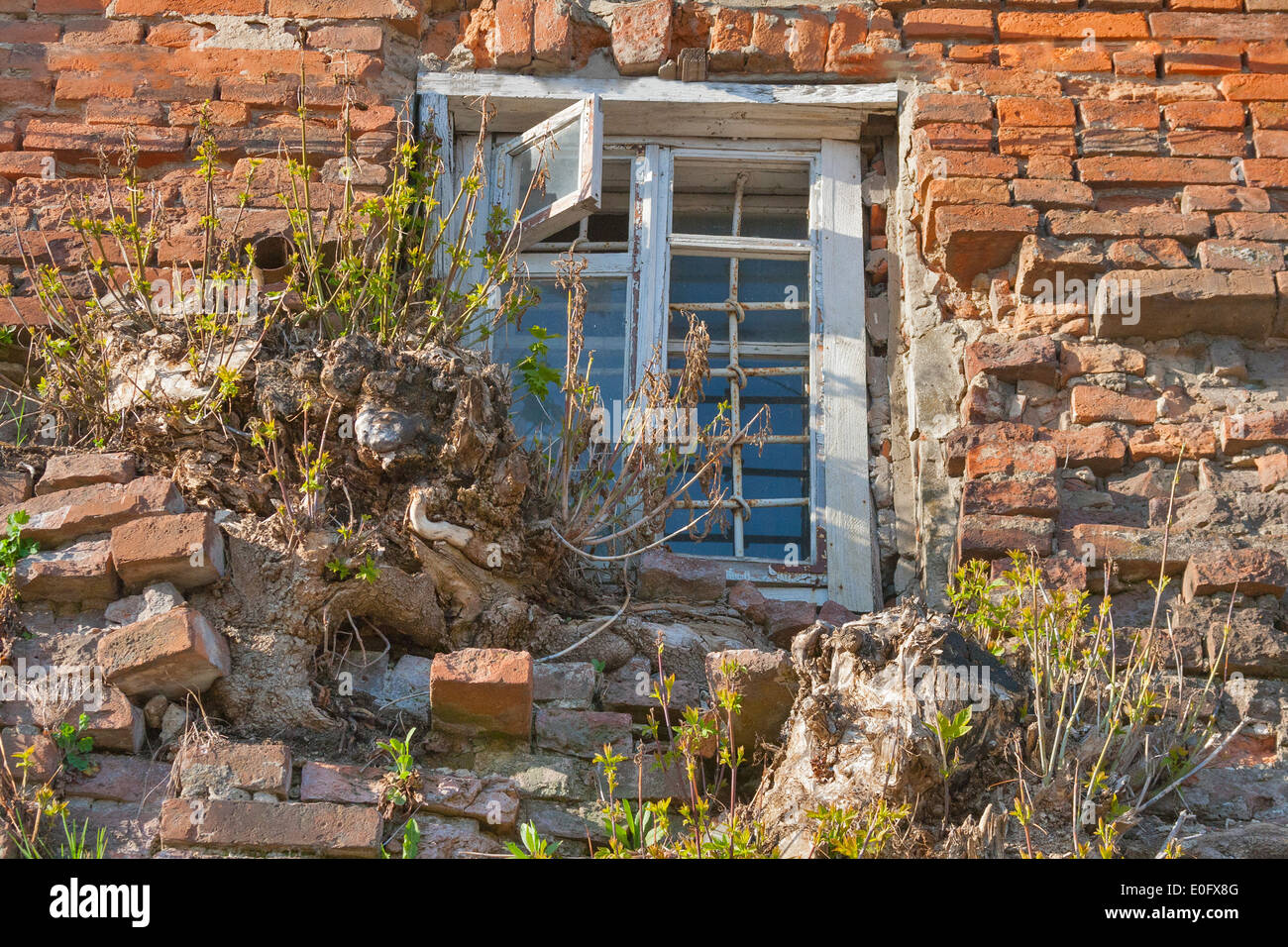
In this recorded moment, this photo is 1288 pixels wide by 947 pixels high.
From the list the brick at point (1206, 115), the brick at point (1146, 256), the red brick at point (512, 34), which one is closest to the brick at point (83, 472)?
the red brick at point (512, 34)

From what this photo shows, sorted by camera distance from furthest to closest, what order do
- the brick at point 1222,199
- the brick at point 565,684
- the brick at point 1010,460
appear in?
the brick at point 1222,199 < the brick at point 1010,460 < the brick at point 565,684

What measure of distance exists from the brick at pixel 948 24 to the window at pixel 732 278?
0.34 m

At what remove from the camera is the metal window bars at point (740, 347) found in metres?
4.23

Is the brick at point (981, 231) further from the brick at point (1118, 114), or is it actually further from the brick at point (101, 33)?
the brick at point (101, 33)

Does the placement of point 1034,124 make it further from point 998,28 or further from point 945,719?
point 945,719

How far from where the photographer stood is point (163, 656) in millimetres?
3078

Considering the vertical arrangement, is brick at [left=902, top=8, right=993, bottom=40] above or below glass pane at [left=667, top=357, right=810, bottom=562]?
above

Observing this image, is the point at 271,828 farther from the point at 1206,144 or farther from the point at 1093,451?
the point at 1206,144

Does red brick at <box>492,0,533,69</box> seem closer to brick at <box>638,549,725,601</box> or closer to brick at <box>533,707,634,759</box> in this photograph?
brick at <box>638,549,725,601</box>

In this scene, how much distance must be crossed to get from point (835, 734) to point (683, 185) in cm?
240

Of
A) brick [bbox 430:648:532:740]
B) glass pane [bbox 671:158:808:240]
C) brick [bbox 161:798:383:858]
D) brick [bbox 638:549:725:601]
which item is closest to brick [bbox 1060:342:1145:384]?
glass pane [bbox 671:158:808:240]

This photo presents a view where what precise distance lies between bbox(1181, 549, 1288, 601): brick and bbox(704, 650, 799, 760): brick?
1.18m

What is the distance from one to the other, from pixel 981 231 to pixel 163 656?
2534 millimetres

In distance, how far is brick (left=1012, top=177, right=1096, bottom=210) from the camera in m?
4.28
